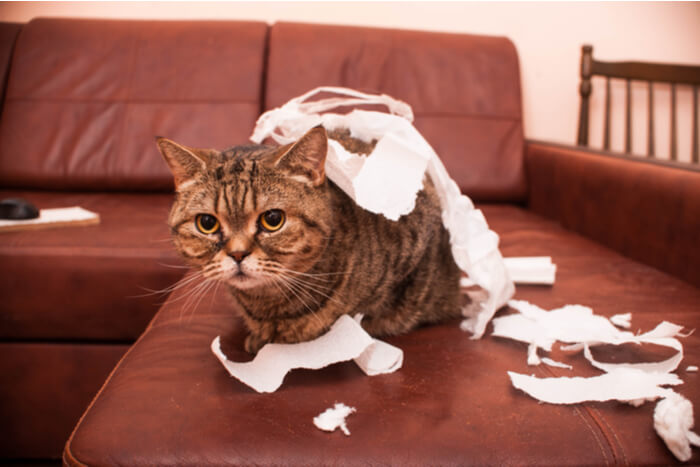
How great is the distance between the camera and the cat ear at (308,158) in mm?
806

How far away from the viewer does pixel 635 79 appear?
2123mm

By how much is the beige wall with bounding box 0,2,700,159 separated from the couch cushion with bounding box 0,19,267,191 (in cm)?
26

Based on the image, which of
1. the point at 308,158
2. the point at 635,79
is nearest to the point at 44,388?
the point at 308,158

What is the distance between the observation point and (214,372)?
0.80 meters

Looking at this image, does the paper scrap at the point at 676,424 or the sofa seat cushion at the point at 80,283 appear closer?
the paper scrap at the point at 676,424

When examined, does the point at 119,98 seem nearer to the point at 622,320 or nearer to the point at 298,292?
the point at 298,292

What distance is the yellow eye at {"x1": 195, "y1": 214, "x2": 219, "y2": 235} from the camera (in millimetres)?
825

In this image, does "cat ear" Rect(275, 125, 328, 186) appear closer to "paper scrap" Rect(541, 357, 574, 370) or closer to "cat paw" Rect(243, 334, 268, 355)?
"cat paw" Rect(243, 334, 268, 355)

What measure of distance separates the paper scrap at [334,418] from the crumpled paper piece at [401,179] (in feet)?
1.03

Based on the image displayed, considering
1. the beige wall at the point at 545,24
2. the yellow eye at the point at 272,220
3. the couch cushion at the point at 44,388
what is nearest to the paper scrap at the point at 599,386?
the yellow eye at the point at 272,220

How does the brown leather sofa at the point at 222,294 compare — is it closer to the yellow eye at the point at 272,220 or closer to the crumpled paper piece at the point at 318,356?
the crumpled paper piece at the point at 318,356

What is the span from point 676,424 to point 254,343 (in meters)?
0.63

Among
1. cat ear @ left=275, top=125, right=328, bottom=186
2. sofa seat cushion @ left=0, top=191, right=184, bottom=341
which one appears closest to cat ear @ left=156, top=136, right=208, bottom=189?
cat ear @ left=275, top=125, right=328, bottom=186

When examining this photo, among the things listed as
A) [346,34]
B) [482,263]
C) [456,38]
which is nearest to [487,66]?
[456,38]
